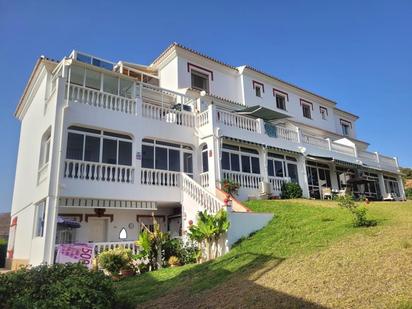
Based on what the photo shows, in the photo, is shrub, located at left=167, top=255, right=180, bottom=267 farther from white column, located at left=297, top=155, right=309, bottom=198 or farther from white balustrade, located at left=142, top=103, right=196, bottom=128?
white column, located at left=297, top=155, right=309, bottom=198

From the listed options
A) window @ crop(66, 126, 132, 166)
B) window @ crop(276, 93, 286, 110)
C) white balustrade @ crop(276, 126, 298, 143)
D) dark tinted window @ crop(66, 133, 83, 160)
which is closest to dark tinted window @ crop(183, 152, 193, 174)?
window @ crop(66, 126, 132, 166)

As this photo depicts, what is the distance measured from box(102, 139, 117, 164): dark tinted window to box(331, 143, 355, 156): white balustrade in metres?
18.8

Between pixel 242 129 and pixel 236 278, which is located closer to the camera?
pixel 236 278

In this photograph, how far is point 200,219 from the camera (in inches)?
531

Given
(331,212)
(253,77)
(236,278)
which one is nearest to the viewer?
(236,278)

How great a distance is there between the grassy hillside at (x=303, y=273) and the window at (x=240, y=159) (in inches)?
280

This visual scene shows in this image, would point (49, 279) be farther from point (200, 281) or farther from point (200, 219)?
point (200, 219)

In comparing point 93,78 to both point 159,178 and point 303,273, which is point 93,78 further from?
point 303,273

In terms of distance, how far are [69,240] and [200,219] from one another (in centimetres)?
706

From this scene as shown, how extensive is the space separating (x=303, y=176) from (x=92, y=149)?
1462cm

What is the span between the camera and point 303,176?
24.3 m

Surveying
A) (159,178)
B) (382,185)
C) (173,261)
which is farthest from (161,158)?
(382,185)

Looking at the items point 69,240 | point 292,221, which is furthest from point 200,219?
point 69,240

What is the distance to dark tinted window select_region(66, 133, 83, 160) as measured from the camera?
16.5 m
